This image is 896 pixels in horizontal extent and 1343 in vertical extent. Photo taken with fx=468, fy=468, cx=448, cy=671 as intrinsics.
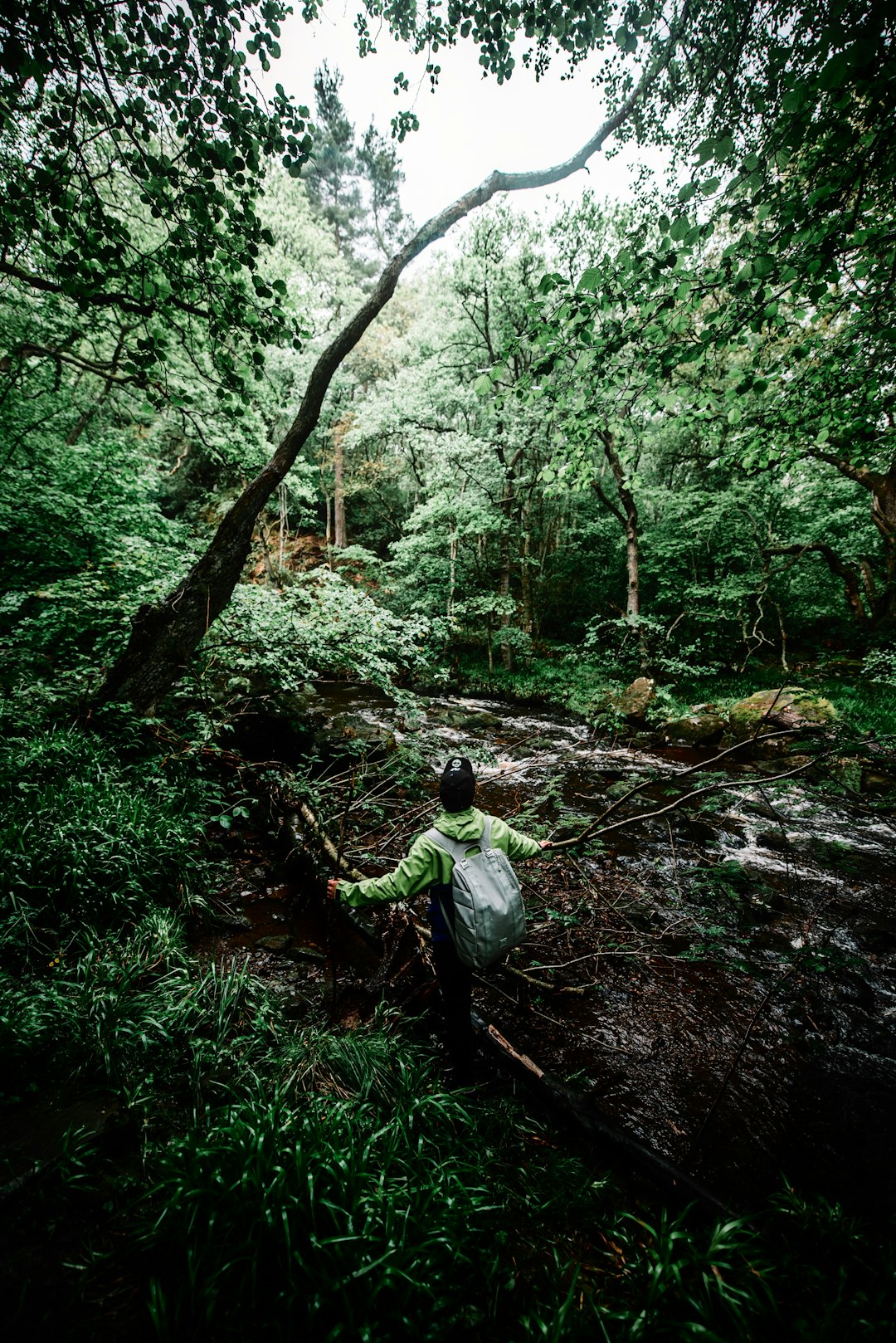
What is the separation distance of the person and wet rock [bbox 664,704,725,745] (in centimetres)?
887

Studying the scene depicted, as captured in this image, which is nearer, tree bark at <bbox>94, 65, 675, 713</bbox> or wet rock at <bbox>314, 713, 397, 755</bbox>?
tree bark at <bbox>94, 65, 675, 713</bbox>

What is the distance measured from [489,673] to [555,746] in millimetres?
7210

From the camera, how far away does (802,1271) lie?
194cm

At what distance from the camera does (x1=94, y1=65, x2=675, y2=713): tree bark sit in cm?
577

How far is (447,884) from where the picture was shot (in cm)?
285

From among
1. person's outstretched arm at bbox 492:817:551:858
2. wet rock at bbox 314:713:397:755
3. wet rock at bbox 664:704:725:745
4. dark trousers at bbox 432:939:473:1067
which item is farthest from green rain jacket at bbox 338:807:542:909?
wet rock at bbox 664:704:725:745

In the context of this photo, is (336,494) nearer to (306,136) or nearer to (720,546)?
(720,546)

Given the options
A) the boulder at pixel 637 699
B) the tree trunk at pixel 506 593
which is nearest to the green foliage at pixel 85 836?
the boulder at pixel 637 699

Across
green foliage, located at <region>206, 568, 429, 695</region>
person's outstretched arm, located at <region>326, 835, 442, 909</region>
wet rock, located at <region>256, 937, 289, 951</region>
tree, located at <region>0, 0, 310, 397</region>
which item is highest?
tree, located at <region>0, 0, 310, 397</region>

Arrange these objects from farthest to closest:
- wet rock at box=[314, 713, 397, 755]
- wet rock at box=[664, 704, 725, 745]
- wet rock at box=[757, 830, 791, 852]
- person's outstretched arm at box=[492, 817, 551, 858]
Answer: wet rock at box=[664, 704, 725, 745]
wet rock at box=[314, 713, 397, 755]
wet rock at box=[757, 830, 791, 852]
person's outstretched arm at box=[492, 817, 551, 858]

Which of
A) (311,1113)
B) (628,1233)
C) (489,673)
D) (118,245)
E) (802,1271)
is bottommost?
(628,1233)

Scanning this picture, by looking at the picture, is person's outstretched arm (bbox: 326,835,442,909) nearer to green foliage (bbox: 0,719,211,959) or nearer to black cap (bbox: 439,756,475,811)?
black cap (bbox: 439,756,475,811)

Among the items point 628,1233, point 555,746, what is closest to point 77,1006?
point 628,1233

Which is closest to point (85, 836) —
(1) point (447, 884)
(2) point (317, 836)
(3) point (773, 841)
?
(2) point (317, 836)
